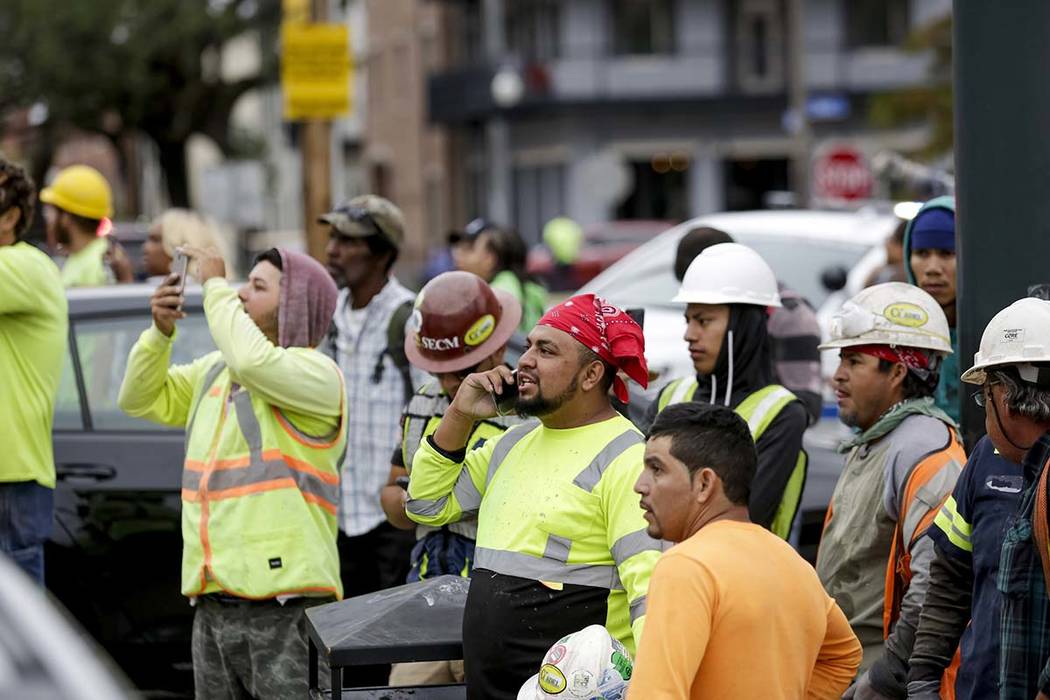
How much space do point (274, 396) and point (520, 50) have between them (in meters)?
46.5

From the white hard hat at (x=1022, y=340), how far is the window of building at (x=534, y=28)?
45.2 meters

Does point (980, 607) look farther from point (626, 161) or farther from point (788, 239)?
point (626, 161)

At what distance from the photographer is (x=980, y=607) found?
13.5 ft

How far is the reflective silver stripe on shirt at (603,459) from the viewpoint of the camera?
13.8 feet

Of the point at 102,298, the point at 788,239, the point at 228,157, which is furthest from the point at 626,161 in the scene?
the point at 102,298

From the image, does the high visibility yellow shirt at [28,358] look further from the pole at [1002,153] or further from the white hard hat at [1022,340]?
the white hard hat at [1022,340]

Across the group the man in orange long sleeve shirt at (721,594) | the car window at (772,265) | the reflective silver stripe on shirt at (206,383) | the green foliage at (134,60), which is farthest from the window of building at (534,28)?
the man in orange long sleeve shirt at (721,594)

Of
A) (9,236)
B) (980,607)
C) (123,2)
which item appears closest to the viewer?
(980,607)

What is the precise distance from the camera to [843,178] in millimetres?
25047

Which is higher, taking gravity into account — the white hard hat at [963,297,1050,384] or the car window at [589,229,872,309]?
the white hard hat at [963,297,1050,384]

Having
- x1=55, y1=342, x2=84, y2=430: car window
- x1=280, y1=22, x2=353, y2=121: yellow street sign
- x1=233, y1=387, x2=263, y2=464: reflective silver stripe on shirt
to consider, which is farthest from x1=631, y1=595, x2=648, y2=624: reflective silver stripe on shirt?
x1=280, y1=22, x2=353, y2=121: yellow street sign

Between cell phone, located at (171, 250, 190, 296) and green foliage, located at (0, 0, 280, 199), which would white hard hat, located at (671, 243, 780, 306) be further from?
green foliage, located at (0, 0, 280, 199)

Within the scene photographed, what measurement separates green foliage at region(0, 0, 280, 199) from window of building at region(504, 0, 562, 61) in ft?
46.9

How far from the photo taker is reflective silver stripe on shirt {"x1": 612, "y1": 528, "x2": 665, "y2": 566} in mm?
4086
